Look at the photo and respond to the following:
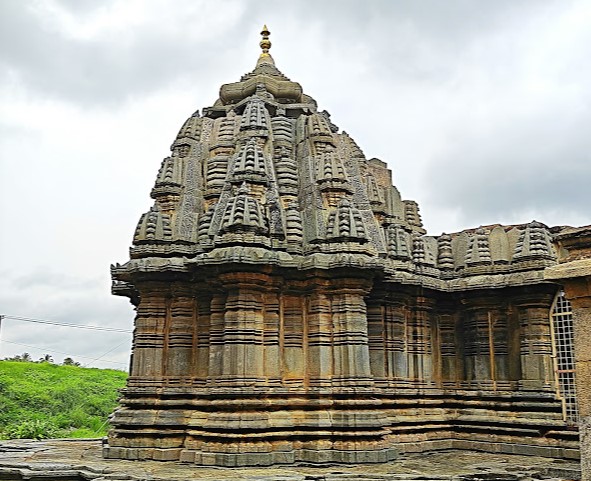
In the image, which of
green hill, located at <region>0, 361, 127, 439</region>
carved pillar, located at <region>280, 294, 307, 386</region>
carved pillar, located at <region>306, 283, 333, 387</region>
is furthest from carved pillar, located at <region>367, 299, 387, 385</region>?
green hill, located at <region>0, 361, 127, 439</region>

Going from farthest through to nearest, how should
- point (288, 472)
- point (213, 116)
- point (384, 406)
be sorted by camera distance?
point (213, 116), point (384, 406), point (288, 472)

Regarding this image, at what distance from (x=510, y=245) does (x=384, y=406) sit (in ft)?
14.7

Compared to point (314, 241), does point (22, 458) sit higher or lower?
lower

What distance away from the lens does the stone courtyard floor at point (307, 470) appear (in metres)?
9.93

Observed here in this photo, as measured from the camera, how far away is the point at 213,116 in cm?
1633

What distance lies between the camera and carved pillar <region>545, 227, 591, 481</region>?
759cm

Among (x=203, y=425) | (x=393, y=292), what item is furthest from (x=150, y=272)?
(x=393, y=292)

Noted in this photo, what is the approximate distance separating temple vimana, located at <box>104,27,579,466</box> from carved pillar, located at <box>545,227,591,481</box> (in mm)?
4654

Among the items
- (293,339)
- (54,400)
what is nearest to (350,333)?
(293,339)

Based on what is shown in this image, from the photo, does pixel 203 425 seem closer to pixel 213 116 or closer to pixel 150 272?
pixel 150 272

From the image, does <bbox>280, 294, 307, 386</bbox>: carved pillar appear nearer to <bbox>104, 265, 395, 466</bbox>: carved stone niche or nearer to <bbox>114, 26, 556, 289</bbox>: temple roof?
<bbox>104, 265, 395, 466</bbox>: carved stone niche

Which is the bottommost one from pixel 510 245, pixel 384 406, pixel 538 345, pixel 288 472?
pixel 288 472

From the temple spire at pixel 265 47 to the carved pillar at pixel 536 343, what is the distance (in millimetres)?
8523

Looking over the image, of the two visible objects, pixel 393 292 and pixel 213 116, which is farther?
pixel 213 116
